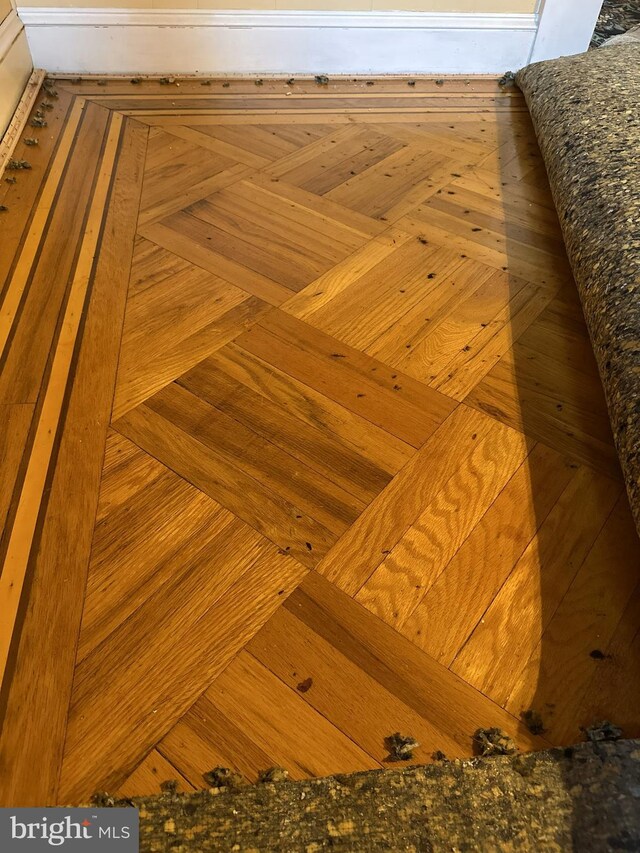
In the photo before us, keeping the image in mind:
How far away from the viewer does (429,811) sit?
0.63m

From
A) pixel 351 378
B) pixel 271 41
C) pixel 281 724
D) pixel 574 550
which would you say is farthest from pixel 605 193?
pixel 271 41

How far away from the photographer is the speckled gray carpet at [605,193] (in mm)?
921

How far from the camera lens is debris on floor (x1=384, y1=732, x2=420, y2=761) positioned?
67 centimetres

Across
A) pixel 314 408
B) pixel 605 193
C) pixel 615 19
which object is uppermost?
pixel 615 19

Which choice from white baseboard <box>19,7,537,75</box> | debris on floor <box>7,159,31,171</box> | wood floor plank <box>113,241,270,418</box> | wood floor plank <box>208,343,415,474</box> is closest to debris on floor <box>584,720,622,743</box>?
wood floor plank <box>208,343,415,474</box>

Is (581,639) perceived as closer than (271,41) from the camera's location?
Yes

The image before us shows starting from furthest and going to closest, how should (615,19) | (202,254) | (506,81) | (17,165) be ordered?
(615,19), (506,81), (17,165), (202,254)

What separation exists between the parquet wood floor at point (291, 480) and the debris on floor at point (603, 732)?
2 cm

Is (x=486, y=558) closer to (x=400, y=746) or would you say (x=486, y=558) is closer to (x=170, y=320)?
(x=400, y=746)

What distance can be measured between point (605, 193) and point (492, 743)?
0.99 meters

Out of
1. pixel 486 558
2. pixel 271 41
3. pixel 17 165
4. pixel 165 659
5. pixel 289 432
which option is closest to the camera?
pixel 165 659

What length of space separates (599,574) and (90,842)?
2.13 ft

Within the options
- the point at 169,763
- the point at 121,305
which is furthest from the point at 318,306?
the point at 169,763

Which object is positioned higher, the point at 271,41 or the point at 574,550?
the point at 271,41
